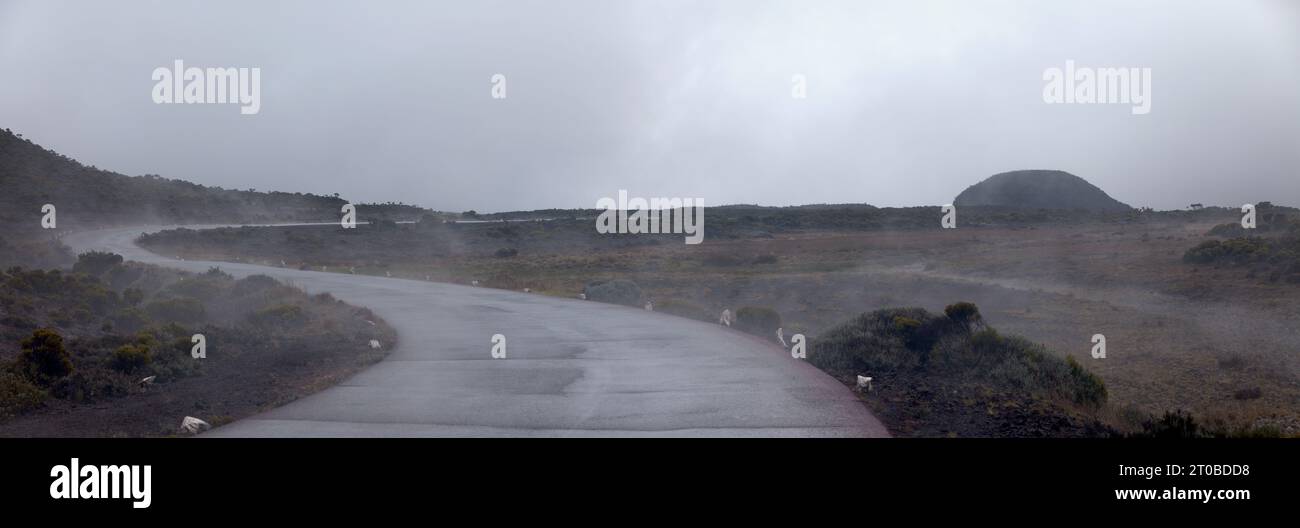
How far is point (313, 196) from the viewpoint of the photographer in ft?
347

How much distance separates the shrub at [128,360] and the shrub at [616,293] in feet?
42.3

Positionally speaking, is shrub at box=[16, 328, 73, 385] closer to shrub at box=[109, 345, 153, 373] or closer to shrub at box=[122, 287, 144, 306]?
shrub at box=[109, 345, 153, 373]

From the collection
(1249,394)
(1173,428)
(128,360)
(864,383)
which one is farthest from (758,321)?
(128,360)

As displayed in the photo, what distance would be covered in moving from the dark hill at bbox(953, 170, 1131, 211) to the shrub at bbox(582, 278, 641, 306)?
278 ft

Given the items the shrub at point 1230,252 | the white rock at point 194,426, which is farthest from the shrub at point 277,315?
the shrub at point 1230,252

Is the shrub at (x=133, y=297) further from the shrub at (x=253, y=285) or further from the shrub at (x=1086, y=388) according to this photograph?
the shrub at (x=1086, y=388)

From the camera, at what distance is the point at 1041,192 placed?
10406 centimetres

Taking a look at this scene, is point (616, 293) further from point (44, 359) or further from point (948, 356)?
point (44, 359)

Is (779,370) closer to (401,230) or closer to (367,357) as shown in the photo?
(367,357)

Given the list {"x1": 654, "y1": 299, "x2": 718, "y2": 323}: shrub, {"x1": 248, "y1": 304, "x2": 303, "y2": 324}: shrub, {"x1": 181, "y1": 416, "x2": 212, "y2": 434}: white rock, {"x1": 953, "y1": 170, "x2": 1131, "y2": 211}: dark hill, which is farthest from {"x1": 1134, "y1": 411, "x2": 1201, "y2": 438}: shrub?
{"x1": 953, "y1": 170, "x2": 1131, "y2": 211}: dark hill

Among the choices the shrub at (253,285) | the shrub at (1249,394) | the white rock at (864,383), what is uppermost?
the shrub at (253,285)

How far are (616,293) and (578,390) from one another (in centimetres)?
1443

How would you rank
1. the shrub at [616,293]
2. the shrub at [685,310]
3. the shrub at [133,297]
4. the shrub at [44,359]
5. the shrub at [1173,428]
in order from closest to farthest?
the shrub at [1173,428]
the shrub at [44,359]
the shrub at [685,310]
the shrub at [133,297]
the shrub at [616,293]

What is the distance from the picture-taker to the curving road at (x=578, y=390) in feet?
25.1
